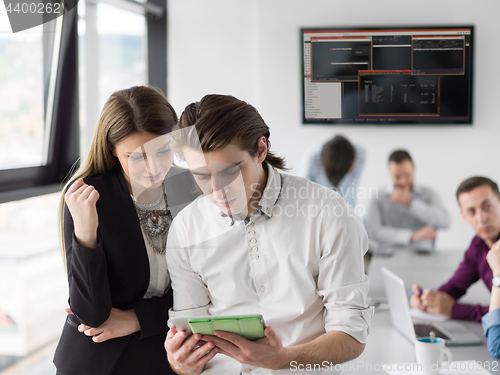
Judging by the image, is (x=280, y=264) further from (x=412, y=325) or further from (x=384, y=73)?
(x=384, y=73)

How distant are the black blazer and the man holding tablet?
0.06 metres

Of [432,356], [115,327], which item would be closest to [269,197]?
[115,327]

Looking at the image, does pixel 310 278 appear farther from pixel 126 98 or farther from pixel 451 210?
pixel 451 210

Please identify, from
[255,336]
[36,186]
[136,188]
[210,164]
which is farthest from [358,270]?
[36,186]

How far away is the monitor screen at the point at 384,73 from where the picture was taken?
64.0 inches

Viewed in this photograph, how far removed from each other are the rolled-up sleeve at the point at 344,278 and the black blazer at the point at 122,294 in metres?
0.34

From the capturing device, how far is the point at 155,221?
1069mm

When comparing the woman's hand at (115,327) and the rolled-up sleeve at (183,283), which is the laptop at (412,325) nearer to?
the rolled-up sleeve at (183,283)

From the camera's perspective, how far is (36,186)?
1.83m

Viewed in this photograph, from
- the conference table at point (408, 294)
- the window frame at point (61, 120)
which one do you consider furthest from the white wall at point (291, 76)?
the conference table at point (408, 294)

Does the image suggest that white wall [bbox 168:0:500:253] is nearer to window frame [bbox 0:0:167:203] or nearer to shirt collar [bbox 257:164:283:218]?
window frame [bbox 0:0:167:203]

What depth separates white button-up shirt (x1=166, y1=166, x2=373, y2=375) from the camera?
938 mm

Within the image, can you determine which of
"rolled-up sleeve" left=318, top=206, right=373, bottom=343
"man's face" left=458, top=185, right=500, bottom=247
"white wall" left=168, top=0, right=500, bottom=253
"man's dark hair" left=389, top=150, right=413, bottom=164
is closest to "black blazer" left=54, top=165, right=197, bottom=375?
"rolled-up sleeve" left=318, top=206, right=373, bottom=343

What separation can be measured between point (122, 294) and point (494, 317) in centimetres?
99
